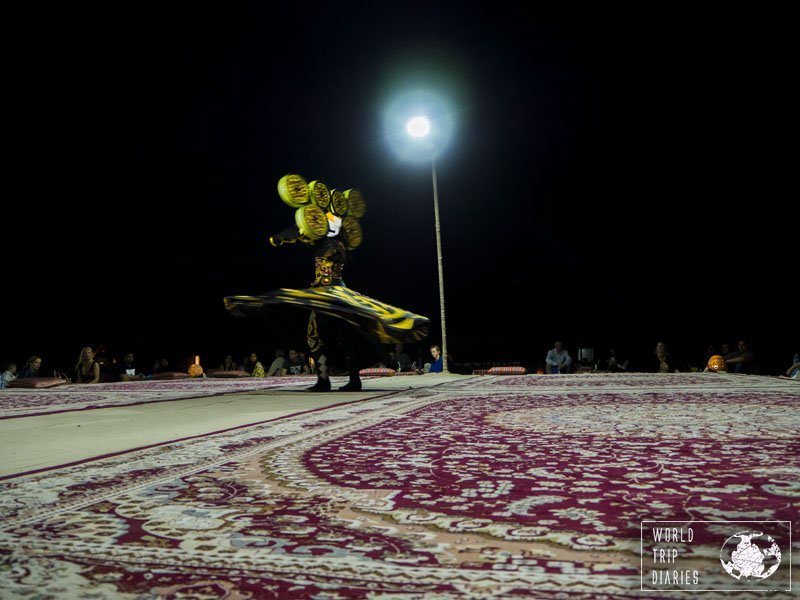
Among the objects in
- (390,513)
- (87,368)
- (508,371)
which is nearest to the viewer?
(390,513)

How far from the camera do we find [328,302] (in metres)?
7.48

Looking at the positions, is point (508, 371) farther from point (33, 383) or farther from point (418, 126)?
point (33, 383)

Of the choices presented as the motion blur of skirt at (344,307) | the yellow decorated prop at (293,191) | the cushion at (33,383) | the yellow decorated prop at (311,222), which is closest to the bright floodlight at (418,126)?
the yellow decorated prop at (293,191)

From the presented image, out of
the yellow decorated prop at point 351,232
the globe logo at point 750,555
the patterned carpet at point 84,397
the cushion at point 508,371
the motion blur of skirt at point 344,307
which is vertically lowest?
the cushion at point 508,371

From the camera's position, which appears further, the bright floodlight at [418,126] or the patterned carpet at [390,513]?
the bright floodlight at [418,126]

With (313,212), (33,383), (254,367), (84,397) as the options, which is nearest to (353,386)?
(313,212)

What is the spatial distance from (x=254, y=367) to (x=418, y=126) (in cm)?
869

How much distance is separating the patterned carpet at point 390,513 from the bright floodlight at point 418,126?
1203 centimetres

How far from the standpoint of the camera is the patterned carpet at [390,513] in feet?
3.96

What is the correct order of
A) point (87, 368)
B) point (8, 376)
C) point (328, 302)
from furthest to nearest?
point (87, 368), point (8, 376), point (328, 302)

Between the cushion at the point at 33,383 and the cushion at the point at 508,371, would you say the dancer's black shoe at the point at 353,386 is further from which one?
the cushion at the point at 508,371

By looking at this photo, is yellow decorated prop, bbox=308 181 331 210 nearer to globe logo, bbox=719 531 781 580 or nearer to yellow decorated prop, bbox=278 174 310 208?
yellow decorated prop, bbox=278 174 310 208

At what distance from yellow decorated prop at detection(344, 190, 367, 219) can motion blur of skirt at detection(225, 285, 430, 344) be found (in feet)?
4.23

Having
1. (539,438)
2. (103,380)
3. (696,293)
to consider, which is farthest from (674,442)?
(696,293)
